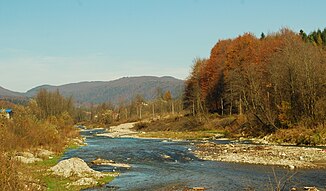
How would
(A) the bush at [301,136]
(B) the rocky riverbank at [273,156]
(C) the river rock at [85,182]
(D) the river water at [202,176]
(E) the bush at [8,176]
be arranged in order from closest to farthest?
(E) the bush at [8,176], (D) the river water at [202,176], (C) the river rock at [85,182], (B) the rocky riverbank at [273,156], (A) the bush at [301,136]

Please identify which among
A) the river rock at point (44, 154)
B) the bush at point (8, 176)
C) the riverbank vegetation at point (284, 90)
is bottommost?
the river rock at point (44, 154)

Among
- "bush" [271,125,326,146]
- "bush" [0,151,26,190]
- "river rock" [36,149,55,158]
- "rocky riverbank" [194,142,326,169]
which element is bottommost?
"rocky riverbank" [194,142,326,169]

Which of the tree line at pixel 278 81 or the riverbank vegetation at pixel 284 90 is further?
the tree line at pixel 278 81

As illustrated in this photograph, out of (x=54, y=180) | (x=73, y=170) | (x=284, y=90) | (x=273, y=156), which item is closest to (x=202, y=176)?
(x=73, y=170)

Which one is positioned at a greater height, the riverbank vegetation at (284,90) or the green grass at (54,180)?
the riverbank vegetation at (284,90)

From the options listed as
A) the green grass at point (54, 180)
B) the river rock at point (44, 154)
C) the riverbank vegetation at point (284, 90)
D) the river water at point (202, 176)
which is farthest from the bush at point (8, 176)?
the riverbank vegetation at point (284, 90)

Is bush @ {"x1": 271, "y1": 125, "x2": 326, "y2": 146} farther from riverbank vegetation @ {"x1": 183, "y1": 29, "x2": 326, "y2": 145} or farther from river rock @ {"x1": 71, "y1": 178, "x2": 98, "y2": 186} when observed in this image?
river rock @ {"x1": 71, "y1": 178, "x2": 98, "y2": 186}

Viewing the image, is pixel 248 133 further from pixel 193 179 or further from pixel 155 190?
pixel 155 190

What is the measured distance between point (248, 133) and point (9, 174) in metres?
49.4

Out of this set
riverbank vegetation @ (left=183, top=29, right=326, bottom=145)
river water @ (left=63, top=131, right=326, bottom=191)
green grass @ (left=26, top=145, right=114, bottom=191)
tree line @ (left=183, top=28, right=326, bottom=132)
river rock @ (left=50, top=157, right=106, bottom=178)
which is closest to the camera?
green grass @ (left=26, top=145, right=114, bottom=191)

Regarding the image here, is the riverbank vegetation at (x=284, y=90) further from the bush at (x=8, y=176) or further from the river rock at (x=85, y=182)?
the bush at (x=8, y=176)

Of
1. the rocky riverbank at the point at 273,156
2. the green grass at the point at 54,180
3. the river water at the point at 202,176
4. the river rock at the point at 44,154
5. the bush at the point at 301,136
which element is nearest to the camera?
the green grass at the point at 54,180

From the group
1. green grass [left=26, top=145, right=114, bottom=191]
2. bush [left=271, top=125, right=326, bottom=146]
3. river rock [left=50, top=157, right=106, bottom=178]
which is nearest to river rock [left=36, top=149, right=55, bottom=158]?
green grass [left=26, top=145, right=114, bottom=191]

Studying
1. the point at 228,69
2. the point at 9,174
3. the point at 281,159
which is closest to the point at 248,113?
the point at 228,69
